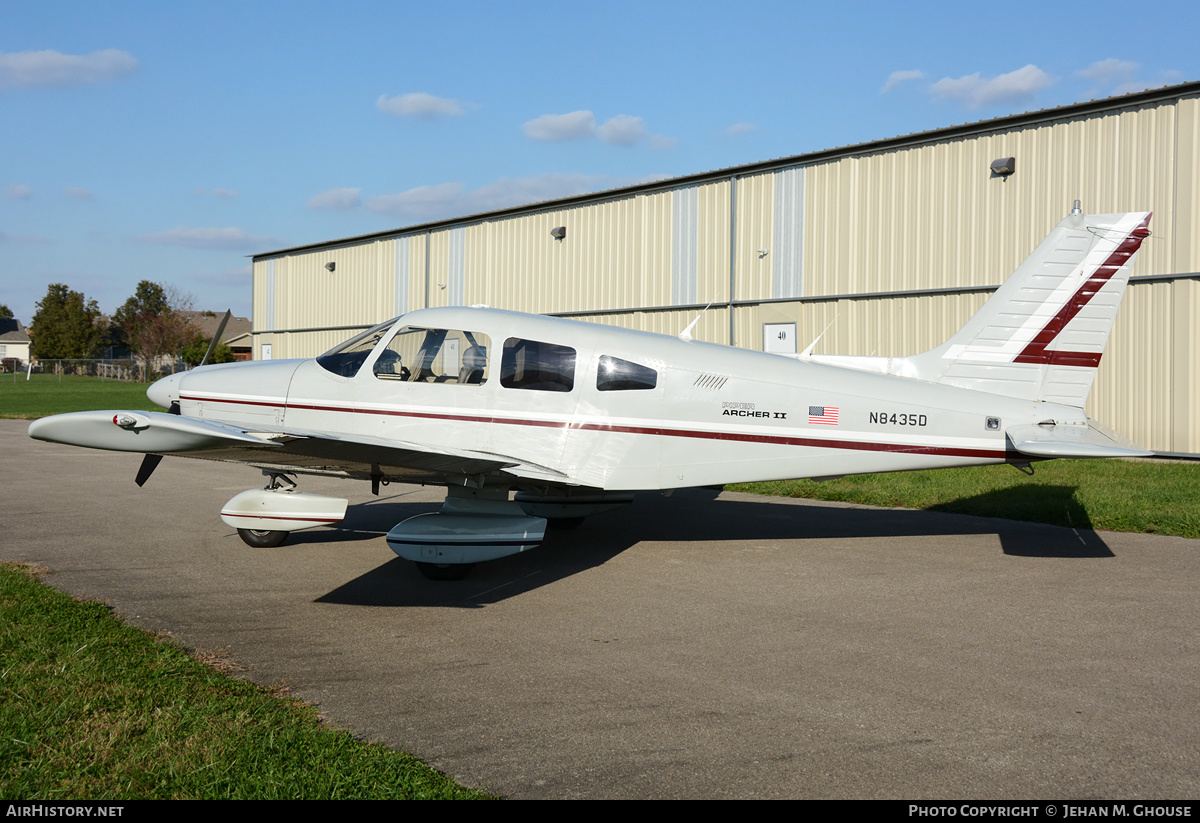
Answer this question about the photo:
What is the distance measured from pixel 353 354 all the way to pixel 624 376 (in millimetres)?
2581

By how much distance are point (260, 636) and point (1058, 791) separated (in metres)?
4.48

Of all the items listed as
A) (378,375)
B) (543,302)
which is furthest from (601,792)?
(543,302)

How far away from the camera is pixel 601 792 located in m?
3.14

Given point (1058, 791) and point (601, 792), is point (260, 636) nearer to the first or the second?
point (601, 792)

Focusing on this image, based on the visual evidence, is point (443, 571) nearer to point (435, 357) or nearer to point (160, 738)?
point (435, 357)

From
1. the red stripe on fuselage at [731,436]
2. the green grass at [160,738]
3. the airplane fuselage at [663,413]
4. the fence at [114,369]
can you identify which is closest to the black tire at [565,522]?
the airplane fuselage at [663,413]

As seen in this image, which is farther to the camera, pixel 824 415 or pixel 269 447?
pixel 824 415

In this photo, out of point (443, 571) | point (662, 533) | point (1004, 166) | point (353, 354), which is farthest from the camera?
point (1004, 166)

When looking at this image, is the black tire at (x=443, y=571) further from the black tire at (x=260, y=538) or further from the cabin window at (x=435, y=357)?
the black tire at (x=260, y=538)

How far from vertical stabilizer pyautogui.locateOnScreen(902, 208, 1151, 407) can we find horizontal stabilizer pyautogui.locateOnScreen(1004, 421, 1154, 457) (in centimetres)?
42

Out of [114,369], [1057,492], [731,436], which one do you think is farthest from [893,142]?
[114,369]

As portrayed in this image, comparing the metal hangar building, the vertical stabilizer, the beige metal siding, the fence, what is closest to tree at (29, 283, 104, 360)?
the fence

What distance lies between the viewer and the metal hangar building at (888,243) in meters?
13.8

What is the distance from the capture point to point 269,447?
5359 millimetres
